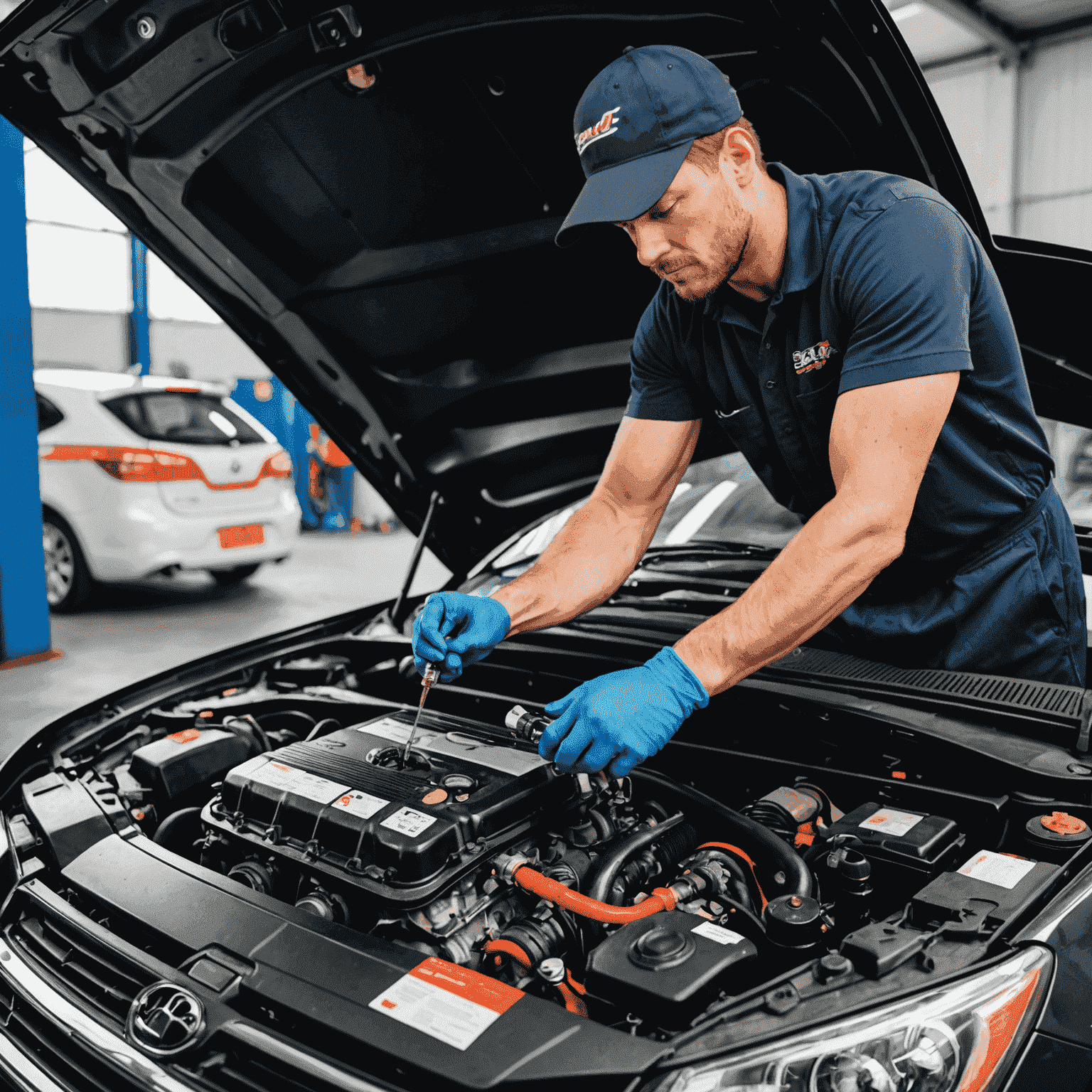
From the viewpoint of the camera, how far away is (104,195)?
185 centimetres

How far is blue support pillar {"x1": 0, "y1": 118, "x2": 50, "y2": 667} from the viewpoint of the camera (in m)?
4.57

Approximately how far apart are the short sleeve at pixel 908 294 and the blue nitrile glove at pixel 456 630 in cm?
68

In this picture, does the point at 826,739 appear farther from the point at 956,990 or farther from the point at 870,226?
the point at 870,226

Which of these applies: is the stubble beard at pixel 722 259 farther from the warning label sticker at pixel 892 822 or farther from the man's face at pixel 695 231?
the warning label sticker at pixel 892 822

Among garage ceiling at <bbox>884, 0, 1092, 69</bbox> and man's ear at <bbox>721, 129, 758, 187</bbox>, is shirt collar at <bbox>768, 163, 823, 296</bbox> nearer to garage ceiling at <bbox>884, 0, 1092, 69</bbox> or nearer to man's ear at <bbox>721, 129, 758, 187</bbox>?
man's ear at <bbox>721, 129, 758, 187</bbox>

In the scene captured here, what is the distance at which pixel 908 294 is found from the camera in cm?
140

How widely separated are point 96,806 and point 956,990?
47.8 inches

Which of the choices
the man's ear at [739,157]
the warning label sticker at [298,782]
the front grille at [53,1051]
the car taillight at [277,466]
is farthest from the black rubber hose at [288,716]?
the car taillight at [277,466]

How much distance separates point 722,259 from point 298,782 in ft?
3.29

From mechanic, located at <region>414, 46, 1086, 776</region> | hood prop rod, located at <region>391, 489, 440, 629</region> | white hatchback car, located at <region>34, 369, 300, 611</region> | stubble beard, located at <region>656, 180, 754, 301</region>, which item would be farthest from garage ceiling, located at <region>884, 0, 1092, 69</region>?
stubble beard, located at <region>656, 180, 754, 301</region>

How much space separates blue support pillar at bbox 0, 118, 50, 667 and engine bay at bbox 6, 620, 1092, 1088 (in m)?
3.51

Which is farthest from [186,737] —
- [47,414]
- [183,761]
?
[47,414]

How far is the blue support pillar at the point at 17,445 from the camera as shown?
4.57 metres

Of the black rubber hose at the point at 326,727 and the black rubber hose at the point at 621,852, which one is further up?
the black rubber hose at the point at 326,727
